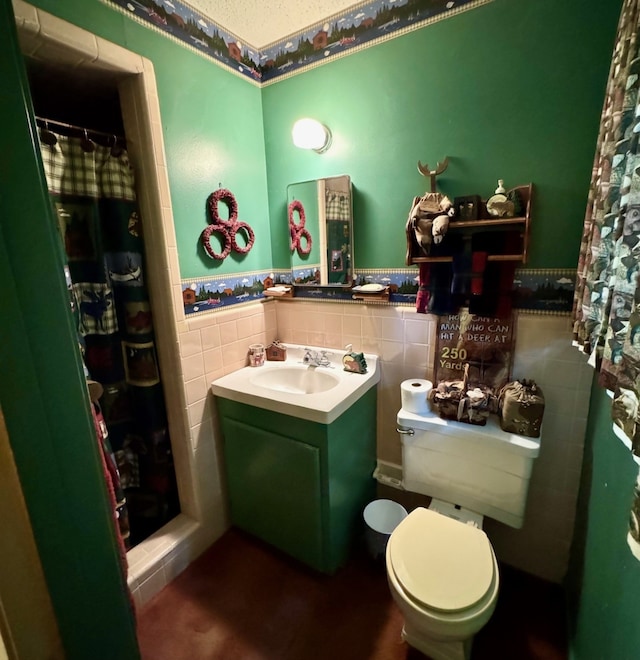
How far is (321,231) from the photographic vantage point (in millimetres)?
1799

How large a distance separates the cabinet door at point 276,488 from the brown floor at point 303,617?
0.49ft

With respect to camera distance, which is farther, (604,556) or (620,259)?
(604,556)

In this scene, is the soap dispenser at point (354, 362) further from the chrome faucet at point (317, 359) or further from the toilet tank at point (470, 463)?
the toilet tank at point (470, 463)

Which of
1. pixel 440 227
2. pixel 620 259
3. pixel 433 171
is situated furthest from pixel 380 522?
pixel 433 171

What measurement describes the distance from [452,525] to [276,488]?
2.53 ft

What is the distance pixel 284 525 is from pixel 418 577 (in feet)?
2.38

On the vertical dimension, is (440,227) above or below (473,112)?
below

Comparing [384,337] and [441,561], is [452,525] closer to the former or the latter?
[441,561]

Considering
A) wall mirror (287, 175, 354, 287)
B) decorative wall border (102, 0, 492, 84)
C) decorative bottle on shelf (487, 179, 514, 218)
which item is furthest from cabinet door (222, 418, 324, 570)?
decorative wall border (102, 0, 492, 84)

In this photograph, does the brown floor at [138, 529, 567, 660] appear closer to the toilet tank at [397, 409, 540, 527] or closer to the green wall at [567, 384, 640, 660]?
the green wall at [567, 384, 640, 660]

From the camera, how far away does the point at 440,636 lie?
3.47ft

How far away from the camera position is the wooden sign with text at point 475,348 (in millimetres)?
1450

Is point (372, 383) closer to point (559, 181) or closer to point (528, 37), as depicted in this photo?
point (559, 181)

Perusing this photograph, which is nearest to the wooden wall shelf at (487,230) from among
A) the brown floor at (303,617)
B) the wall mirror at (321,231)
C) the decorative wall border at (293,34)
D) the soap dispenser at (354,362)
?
the wall mirror at (321,231)
